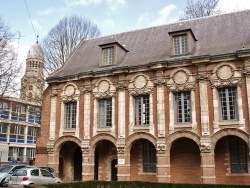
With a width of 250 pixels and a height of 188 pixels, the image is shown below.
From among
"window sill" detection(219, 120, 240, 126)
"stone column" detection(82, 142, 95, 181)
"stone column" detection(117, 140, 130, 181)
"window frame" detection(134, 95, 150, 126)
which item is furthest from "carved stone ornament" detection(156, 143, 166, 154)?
"stone column" detection(82, 142, 95, 181)

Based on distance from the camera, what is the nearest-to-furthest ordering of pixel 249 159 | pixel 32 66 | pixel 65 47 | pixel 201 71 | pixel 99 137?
pixel 249 159 < pixel 201 71 < pixel 99 137 < pixel 65 47 < pixel 32 66

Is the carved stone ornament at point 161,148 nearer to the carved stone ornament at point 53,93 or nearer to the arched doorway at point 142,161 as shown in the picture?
the arched doorway at point 142,161

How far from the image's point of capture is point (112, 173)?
834 inches

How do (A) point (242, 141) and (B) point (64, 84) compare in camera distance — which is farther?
(B) point (64, 84)

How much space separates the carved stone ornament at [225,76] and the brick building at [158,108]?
55 millimetres

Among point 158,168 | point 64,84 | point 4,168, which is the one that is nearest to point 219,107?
point 158,168

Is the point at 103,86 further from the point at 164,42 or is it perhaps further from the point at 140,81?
the point at 164,42

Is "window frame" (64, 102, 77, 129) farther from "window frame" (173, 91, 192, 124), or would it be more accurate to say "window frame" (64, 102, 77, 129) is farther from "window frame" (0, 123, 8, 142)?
"window frame" (0, 123, 8, 142)

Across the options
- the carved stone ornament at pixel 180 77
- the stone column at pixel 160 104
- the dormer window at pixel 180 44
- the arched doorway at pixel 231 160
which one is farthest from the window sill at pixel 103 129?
the arched doorway at pixel 231 160

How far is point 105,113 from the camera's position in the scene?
20906 millimetres

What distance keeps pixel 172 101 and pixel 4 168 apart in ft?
36.5

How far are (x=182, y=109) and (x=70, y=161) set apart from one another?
9.26 m

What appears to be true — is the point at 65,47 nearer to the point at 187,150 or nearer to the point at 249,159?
the point at 187,150

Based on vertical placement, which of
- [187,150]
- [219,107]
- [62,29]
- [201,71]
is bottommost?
[187,150]
